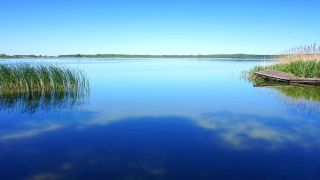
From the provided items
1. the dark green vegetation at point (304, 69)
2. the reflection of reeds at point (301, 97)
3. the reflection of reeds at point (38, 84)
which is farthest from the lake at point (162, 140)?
the dark green vegetation at point (304, 69)

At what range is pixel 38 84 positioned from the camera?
51.2 feet

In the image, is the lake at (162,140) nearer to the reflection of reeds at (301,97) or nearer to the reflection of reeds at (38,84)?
the reflection of reeds at (301,97)

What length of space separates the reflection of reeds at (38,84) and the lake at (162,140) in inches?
43.2

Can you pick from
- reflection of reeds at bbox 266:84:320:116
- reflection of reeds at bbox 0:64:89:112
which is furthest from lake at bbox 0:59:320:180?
reflection of reeds at bbox 0:64:89:112

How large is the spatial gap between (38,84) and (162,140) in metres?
9.37

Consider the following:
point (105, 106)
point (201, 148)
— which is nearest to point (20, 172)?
point (201, 148)

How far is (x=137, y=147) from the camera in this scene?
7.41m

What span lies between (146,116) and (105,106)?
2689 mm

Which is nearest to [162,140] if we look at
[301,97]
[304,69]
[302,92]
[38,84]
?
[301,97]

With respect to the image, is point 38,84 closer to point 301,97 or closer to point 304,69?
point 301,97

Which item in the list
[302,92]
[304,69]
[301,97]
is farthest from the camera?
[304,69]

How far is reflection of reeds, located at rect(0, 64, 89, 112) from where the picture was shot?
1426cm

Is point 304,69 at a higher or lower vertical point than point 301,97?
higher

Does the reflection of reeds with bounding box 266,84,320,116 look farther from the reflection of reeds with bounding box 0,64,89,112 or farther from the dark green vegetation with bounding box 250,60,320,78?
the reflection of reeds with bounding box 0,64,89,112
